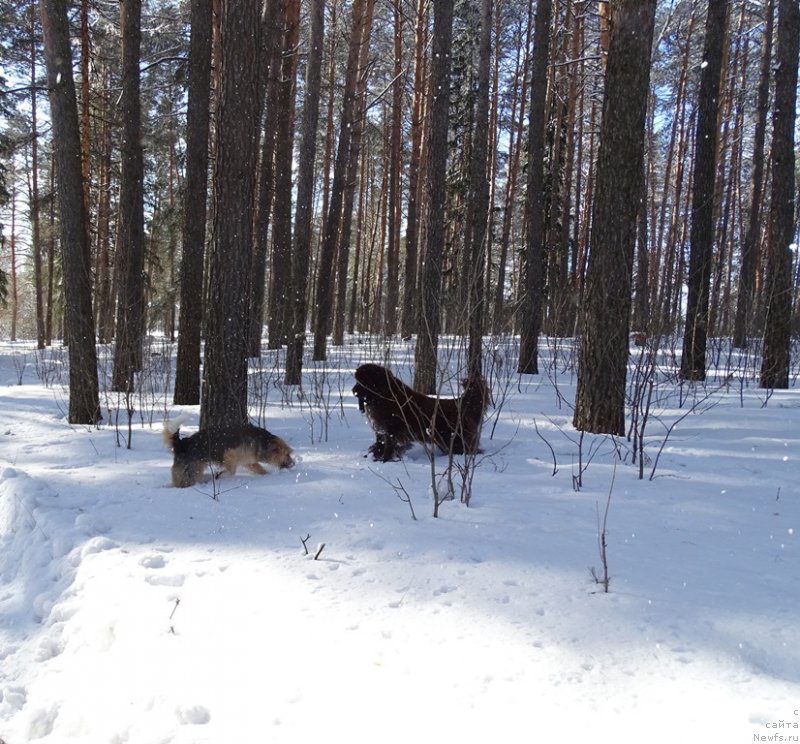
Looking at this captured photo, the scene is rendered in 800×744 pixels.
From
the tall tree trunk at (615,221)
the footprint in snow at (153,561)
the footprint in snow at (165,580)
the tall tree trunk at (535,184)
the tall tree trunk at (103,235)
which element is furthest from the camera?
the tall tree trunk at (103,235)

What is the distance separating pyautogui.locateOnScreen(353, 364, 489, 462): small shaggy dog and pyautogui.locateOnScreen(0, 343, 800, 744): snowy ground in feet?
1.81

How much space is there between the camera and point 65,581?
313 centimetres

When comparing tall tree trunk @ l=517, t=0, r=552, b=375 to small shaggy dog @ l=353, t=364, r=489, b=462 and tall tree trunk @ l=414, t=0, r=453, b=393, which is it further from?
small shaggy dog @ l=353, t=364, r=489, b=462

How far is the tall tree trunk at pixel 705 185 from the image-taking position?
9.70m

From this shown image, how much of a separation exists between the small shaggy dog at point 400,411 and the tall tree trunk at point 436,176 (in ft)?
7.79

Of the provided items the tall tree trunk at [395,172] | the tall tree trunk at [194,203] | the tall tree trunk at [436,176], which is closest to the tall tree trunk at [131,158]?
the tall tree trunk at [194,203]

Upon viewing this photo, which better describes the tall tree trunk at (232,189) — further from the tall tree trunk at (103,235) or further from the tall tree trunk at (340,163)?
the tall tree trunk at (103,235)

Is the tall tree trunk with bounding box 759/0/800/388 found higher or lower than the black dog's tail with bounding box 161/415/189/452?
higher

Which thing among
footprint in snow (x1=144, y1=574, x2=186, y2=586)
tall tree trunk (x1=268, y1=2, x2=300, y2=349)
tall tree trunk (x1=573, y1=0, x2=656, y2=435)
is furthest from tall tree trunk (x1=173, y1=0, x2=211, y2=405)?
footprint in snow (x1=144, y1=574, x2=186, y2=586)

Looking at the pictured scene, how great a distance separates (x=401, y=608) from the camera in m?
2.50

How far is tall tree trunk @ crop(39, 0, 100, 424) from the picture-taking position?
6957 mm

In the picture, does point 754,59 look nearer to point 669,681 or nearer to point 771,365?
point 771,365

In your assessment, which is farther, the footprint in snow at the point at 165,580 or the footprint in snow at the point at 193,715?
the footprint in snow at the point at 165,580

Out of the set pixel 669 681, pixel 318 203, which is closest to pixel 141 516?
pixel 669 681
